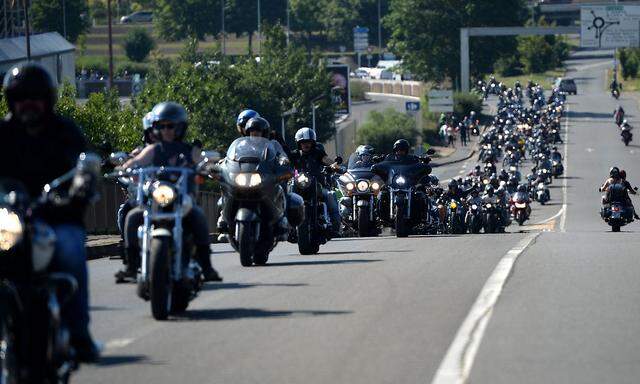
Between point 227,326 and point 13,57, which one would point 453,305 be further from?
point 13,57

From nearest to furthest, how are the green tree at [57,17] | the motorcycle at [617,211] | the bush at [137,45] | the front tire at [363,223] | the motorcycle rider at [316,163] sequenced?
the motorcycle rider at [316,163] < the front tire at [363,223] < the motorcycle at [617,211] < the green tree at [57,17] < the bush at [137,45]

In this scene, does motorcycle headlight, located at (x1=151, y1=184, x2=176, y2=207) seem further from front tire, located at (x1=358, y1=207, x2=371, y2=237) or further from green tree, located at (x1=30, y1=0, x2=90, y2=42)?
green tree, located at (x1=30, y1=0, x2=90, y2=42)

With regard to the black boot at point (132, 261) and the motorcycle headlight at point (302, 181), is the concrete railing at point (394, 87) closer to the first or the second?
the motorcycle headlight at point (302, 181)

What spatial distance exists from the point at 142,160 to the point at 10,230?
450 cm

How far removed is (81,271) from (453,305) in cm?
462

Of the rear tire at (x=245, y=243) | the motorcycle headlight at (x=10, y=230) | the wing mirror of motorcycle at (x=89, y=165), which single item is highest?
the wing mirror of motorcycle at (x=89, y=165)

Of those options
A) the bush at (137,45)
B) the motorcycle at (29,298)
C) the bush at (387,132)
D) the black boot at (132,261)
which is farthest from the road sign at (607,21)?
the motorcycle at (29,298)

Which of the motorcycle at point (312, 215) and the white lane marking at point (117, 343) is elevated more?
the white lane marking at point (117, 343)

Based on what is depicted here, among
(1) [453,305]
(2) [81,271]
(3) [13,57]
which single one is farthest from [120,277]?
(3) [13,57]

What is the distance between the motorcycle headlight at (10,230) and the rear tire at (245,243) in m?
8.67

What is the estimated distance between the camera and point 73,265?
8352mm

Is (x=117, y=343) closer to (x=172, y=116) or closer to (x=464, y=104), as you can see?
(x=172, y=116)

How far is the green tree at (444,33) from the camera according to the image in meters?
142

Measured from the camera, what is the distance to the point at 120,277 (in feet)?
42.3
